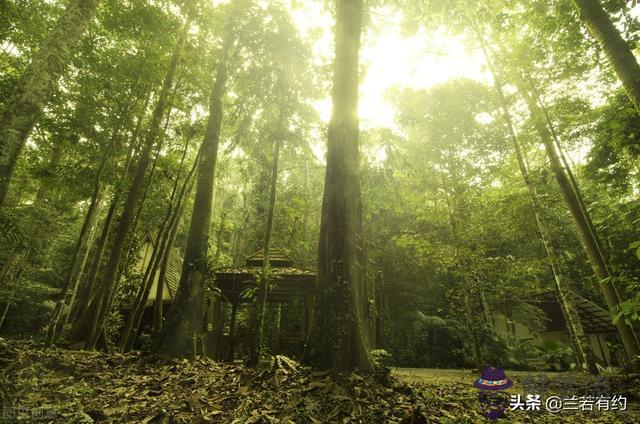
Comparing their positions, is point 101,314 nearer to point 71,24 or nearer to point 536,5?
point 71,24

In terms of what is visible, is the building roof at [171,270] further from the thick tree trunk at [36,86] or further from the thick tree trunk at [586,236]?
the thick tree trunk at [586,236]

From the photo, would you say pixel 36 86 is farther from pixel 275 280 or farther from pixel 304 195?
pixel 275 280

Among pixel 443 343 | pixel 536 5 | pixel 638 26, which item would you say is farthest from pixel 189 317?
pixel 443 343

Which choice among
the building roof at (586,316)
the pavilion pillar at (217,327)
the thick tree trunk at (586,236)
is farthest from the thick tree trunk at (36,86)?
the building roof at (586,316)

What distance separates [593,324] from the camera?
63.8ft

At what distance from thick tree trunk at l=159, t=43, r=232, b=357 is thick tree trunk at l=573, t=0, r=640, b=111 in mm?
9057

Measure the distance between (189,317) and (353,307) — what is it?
437 cm

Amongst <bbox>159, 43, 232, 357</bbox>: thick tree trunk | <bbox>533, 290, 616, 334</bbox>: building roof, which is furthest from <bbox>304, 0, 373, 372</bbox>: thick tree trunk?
<bbox>533, 290, 616, 334</bbox>: building roof

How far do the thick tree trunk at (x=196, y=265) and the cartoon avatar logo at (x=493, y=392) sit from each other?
243 inches

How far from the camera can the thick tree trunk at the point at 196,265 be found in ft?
23.2

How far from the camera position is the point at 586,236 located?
9445 mm

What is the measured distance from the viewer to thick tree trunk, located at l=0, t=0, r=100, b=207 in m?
4.21

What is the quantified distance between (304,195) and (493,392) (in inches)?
331

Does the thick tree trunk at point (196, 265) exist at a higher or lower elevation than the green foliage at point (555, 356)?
higher
